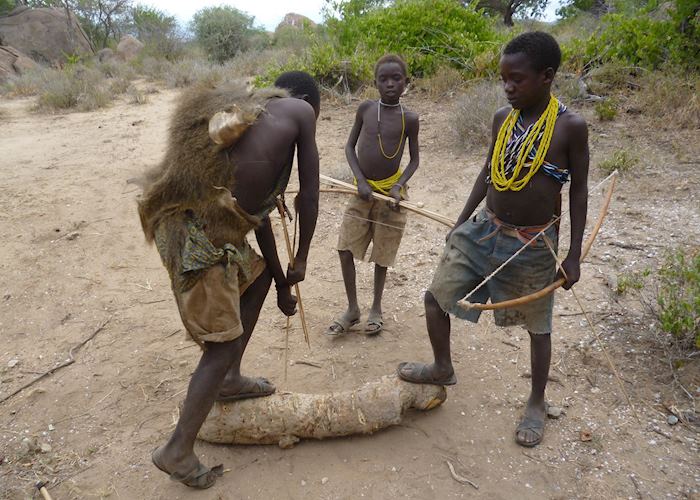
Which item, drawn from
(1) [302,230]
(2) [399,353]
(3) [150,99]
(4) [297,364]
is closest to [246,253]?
(1) [302,230]

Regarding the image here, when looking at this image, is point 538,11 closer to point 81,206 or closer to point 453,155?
point 453,155

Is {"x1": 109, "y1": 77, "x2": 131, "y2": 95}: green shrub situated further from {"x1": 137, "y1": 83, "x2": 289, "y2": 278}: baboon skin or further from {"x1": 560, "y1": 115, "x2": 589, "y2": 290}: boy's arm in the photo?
{"x1": 560, "y1": 115, "x2": 589, "y2": 290}: boy's arm

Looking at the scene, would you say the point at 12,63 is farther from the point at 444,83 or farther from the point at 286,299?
the point at 286,299

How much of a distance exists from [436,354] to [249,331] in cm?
86

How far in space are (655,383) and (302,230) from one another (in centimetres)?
192

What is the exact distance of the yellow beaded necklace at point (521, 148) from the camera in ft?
6.19

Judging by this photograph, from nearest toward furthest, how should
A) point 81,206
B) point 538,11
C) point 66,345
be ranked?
point 66,345, point 81,206, point 538,11

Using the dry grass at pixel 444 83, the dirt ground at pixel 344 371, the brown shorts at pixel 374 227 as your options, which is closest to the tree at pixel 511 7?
the dry grass at pixel 444 83

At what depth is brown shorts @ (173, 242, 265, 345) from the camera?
→ 1.83 metres

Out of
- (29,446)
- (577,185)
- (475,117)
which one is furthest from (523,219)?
(475,117)

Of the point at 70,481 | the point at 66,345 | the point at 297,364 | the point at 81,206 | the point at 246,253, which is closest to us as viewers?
the point at 246,253

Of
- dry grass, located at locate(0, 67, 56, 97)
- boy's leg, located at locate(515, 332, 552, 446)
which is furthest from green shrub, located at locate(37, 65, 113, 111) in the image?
boy's leg, located at locate(515, 332, 552, 446)

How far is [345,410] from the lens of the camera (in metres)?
2.24

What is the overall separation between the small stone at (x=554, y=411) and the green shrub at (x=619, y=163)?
126 inches
